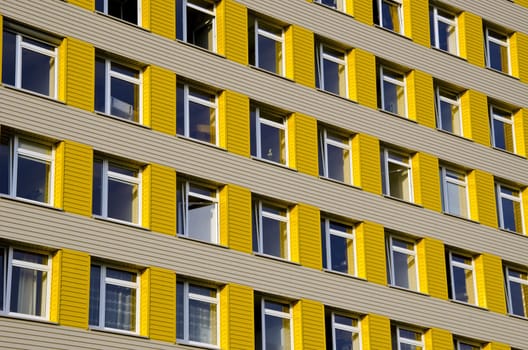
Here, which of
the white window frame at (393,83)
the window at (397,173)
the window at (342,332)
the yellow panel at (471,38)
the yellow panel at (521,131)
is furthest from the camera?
the yellow panel at (521,131)

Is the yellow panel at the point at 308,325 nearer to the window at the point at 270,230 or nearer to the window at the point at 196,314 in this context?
the window at the point at 270,230

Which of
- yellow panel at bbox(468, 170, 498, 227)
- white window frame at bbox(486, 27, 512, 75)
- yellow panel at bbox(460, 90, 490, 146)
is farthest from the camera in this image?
white window frame at bbox(486, 27, 512, 75)

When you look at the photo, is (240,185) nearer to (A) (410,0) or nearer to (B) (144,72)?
(B) (144,72)

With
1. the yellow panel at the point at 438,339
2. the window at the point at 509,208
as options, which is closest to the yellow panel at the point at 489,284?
the window at the point at 509,208

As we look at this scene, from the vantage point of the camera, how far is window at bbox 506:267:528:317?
41.9 m

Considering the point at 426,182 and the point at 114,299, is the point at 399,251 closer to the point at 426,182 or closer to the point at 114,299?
the point at 426,182

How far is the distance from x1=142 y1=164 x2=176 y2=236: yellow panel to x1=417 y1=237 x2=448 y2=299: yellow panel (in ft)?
29.2

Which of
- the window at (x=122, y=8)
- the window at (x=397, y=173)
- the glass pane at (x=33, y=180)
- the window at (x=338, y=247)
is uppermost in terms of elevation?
the window at (x=122, y=8)

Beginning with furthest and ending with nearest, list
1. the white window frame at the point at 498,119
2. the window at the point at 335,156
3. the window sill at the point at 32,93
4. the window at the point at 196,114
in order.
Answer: the white window frame at the point at 498,119, the window at the point at 335,156, the window at the point at 196,114, the window sill at the point at 32,93

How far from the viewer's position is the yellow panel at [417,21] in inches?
1647

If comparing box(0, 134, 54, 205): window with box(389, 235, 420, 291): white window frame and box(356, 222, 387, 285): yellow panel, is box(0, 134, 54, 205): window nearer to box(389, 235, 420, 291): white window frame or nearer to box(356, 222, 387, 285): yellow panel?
box(356, 222, 387, 285): yellow panel

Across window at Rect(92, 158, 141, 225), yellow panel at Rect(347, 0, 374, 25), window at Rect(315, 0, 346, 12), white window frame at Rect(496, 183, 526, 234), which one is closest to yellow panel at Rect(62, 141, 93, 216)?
window at Rect(92, 158, 141, 225)

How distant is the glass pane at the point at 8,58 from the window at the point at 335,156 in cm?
986

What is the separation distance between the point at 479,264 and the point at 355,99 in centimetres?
648
